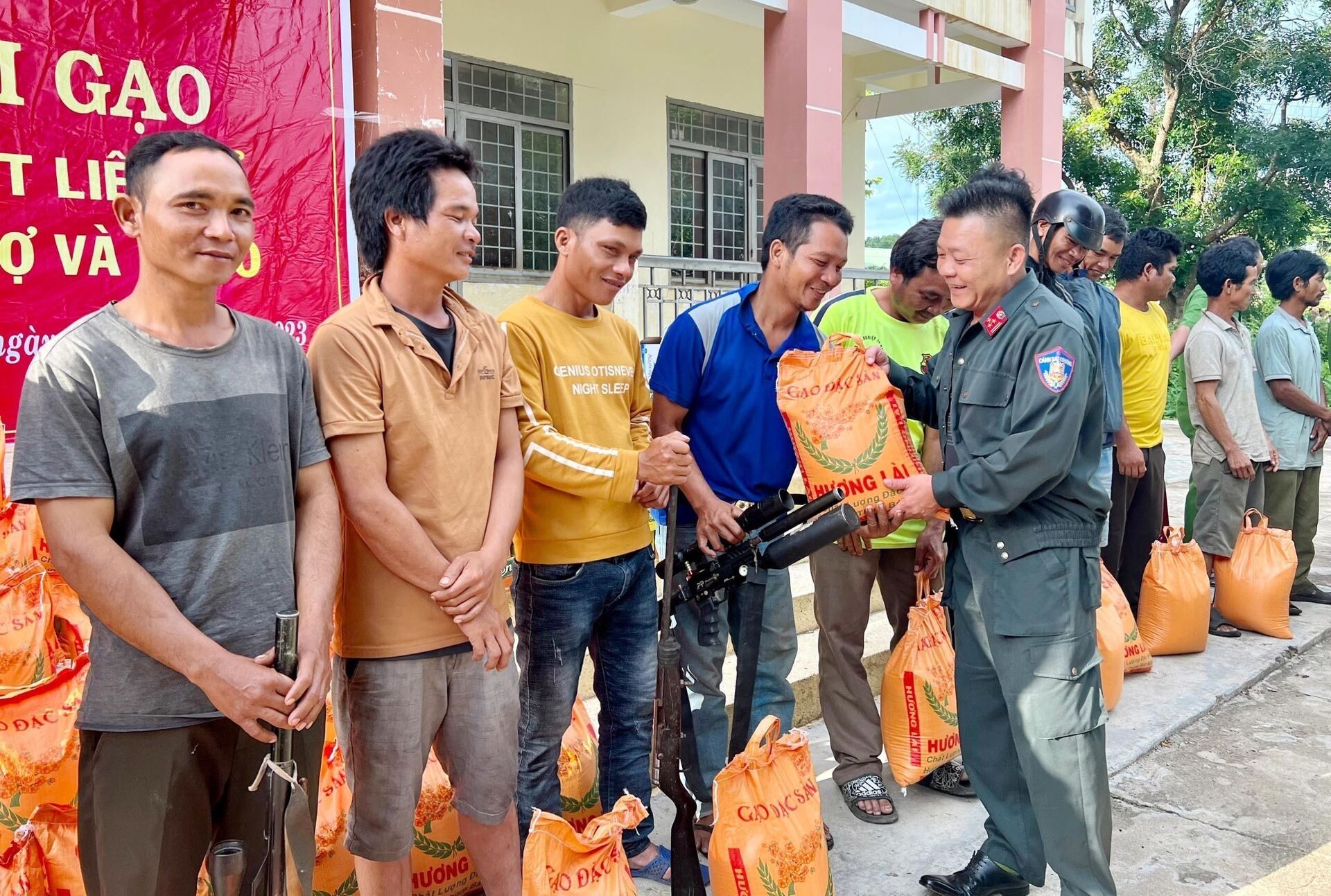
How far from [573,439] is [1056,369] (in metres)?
1.22

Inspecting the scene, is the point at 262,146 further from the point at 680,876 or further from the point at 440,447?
the point at 680,876

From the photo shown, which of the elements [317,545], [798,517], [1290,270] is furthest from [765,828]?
[1290,270]

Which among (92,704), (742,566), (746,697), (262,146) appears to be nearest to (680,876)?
(746,697)

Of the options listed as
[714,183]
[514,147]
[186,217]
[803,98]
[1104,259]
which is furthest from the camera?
[714,183]

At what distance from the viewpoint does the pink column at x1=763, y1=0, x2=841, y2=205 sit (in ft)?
21.0

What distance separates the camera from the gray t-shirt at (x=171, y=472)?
167 cm

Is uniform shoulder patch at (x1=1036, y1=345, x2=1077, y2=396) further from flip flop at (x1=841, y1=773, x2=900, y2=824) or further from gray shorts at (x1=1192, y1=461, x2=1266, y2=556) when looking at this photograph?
gray shorts at (x1=1192, y1=461, x2=1266, y2=556)

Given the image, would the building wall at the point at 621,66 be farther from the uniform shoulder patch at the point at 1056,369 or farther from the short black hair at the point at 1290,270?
the uniform shoulder patch at the point at 1056,369

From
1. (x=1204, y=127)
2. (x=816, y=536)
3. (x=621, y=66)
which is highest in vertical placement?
(x=1204, y=127)

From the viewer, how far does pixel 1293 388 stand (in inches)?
224

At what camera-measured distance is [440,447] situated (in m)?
2.18

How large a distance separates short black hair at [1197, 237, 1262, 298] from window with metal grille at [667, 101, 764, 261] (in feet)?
15.4

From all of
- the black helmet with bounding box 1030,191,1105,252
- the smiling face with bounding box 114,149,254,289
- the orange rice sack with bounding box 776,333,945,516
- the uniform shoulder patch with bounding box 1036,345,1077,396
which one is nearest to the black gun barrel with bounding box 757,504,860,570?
the orange rice sack with bounding box 776,333,945,516

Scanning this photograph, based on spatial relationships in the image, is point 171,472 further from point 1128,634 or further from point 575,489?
point 1128,634
